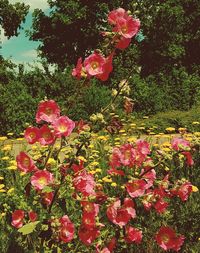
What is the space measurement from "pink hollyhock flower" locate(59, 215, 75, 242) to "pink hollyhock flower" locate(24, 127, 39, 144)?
0.43 meters

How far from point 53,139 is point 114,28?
2.06 ft

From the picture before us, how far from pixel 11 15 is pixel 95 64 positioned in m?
18.5

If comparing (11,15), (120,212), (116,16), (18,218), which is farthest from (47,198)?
(11,15)

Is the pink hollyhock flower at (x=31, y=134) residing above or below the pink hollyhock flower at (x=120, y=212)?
above

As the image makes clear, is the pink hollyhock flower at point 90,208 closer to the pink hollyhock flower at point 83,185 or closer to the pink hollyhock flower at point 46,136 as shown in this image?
the pink hollyhock flower at point 83,185

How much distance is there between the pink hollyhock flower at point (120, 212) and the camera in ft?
8.79

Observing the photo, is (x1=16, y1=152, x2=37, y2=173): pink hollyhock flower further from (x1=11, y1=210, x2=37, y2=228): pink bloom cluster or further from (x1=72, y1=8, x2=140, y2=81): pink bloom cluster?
(x1=72, y1=8, x2=140, y2=81): pink bloom cluster

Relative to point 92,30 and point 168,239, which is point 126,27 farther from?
point 92,30

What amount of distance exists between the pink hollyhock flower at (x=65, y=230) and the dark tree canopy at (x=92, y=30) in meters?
28.2

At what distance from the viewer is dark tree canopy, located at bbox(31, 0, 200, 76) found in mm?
30700

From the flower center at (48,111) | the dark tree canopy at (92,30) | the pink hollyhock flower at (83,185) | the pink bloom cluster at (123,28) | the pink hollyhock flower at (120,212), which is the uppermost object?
the pink bloom cluster at (123,28)

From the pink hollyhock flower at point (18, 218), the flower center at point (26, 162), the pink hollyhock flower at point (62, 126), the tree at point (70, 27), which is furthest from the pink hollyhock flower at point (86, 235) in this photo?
the tree at point (70, 27)

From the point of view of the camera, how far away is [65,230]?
2586 millimetres

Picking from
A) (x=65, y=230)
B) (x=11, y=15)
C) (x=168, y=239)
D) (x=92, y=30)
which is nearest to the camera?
(x=65, y=230)
